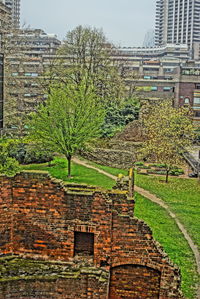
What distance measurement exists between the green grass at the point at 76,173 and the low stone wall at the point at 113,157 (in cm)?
214

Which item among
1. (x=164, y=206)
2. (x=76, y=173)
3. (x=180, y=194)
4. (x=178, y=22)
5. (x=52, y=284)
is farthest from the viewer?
(x=178, y=22)

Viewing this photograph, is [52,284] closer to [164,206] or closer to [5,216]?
[5,216]

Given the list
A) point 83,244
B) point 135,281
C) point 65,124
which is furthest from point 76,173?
point 135,281

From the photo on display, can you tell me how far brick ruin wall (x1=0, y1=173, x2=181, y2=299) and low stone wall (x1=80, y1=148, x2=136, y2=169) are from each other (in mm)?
19300

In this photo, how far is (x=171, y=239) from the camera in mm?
15492

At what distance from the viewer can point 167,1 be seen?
152 meters

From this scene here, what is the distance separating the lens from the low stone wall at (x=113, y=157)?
3005 centimetres

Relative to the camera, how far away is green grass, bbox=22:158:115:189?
24266 millimetres

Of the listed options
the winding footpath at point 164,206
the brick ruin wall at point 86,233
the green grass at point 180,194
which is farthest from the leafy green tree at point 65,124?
the brick ruin wall at point 86,233

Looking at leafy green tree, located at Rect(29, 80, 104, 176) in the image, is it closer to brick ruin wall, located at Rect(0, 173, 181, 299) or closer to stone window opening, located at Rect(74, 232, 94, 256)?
brick ruin wall, located at Rect(0, 173, 181, 299)

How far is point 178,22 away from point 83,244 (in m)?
153

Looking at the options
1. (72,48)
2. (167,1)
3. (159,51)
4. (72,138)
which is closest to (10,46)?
(72,48)

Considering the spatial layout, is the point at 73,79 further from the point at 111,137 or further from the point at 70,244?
the point at 70,244

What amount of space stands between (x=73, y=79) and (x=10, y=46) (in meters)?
6.69
